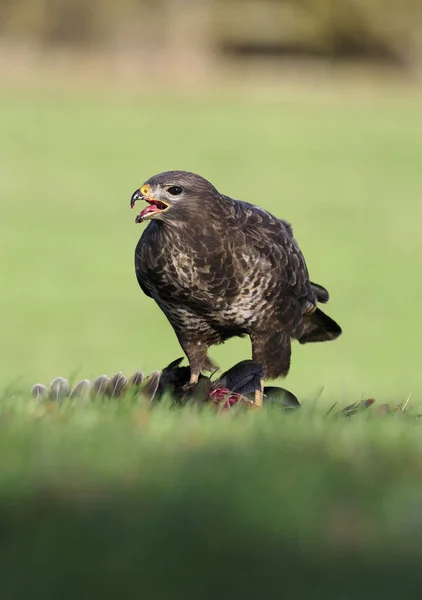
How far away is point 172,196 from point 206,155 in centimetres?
2568

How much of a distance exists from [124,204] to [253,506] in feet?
80.2

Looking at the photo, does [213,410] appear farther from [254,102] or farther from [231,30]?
[231,30]

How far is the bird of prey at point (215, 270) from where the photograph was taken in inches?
230

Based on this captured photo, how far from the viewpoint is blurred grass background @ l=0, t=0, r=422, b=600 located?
3188mm

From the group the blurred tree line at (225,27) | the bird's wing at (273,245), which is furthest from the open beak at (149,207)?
the blurred tree line at (225,27)

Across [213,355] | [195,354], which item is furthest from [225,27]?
[195,354]

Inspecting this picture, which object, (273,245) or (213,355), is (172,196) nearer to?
(273,245)

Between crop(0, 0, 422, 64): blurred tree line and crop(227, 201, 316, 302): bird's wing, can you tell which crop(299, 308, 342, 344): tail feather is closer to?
Result: crop(227, 201, 316, 302): bird's wing

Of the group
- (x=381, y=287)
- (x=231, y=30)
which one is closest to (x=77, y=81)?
(x=231, y=30)

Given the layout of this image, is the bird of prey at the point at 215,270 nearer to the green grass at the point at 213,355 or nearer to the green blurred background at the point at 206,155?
the green grass at the point at 213,355

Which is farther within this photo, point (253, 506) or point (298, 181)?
point (298, 181)

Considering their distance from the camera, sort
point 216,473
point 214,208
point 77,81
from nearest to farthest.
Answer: point 216,473 → point 214,208 → point 77,81

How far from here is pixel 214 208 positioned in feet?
19.7

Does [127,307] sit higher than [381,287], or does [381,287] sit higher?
[381,287]
